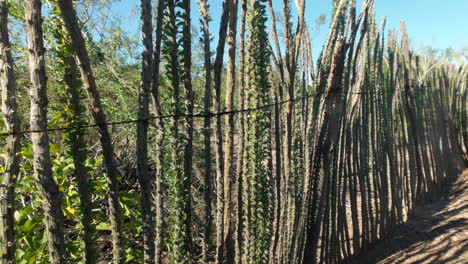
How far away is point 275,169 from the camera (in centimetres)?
228

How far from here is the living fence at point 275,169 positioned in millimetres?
1336

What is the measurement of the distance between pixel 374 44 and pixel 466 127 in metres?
5.96

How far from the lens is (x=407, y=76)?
15.7 ft

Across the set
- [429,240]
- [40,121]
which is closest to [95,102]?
[40,121]

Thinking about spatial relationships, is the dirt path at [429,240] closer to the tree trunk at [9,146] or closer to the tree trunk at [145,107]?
the tree trunk at [145,107]

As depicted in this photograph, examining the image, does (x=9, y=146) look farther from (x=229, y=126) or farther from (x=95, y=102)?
(x=229, y=126)

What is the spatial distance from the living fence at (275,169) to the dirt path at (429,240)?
0.15m

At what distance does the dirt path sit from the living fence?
0.15m

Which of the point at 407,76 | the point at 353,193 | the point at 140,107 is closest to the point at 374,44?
the point at 407,76

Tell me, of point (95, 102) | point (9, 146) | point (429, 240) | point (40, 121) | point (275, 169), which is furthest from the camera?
point (429, 240)

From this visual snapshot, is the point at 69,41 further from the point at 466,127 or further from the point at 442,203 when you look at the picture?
the point at 466,127

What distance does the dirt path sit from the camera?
328 centimetres

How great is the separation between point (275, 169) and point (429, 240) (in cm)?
268

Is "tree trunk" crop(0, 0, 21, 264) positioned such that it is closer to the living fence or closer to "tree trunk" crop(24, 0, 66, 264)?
the living fence
